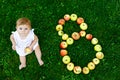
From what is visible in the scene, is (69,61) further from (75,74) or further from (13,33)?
(13,33)

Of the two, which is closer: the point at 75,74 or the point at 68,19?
the point at 75,74

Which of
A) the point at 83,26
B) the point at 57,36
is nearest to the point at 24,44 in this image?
the point at 57,36

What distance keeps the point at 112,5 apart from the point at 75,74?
5.11ft

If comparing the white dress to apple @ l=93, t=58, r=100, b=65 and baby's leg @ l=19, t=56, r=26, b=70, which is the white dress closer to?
baby's leg @ l=19, t=56, r=26, b=70

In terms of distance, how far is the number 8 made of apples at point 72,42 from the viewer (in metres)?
5.86

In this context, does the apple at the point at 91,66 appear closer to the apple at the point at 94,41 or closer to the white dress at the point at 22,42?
the apple at the point at 94,41

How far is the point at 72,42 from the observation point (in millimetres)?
6078

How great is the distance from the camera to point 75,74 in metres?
5.86

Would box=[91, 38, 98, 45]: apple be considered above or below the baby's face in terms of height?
below

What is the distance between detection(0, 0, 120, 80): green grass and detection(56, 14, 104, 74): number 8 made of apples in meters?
0.07

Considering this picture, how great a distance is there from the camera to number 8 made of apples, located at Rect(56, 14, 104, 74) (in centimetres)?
586

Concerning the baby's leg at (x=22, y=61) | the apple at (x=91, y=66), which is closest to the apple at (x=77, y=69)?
the apple at (x=91, y=66)

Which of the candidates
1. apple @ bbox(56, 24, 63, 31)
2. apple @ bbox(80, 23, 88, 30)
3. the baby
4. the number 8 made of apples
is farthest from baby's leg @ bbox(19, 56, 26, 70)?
apple @ bbox(80, 23, 88, 30)

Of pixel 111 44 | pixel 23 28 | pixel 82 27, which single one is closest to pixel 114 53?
pixel 111 44
